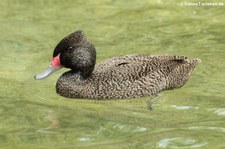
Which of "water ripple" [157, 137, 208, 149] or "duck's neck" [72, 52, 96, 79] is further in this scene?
"duck's neck" [72, 52, 96, 79]

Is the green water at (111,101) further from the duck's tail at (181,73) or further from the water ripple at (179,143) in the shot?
the duck's tail at (181,73)

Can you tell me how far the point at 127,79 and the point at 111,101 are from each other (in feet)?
1.31

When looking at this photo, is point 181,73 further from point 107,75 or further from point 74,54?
point 74,54

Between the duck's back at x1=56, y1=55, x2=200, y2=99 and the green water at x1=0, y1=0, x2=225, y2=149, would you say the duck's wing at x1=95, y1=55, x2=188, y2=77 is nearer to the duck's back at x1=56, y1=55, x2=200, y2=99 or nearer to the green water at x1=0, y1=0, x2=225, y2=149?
the duck's back at x1=56, y1=55, x2=200, y2=99

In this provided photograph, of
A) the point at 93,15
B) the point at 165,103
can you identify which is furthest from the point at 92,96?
the point at 93,15

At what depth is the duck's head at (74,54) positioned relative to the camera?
40.5 feet

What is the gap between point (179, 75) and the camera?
12.8 m

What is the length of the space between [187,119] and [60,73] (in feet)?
10.3

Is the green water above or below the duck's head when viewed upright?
below

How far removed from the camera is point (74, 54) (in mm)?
12406

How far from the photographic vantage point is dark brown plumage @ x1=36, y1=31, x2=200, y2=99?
1222 cm

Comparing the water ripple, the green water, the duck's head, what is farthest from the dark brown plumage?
the water ripple

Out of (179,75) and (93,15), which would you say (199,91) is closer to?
(179,75)

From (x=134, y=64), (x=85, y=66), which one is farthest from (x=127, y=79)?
(x=85, y=66)
